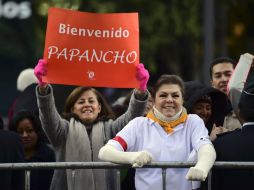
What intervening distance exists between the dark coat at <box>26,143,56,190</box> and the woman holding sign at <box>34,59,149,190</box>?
46cm

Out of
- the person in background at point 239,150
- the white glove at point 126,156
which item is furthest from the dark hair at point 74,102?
the person in background at point 239,150

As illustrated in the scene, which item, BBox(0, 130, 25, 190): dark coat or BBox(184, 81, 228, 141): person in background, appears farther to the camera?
BBox(184, 81, 228, 141): person in background

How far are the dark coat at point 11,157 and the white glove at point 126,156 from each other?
108cm

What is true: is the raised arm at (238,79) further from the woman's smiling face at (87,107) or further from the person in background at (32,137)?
the person in background at (32,137)

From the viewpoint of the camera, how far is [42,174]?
9.37 m

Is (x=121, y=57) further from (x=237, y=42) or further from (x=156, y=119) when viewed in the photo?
(x=237, y=42)

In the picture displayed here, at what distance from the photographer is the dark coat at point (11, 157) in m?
8.55

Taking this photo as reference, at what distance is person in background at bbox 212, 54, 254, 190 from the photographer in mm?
7770

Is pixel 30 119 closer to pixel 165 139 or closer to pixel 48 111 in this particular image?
pixel 48 111

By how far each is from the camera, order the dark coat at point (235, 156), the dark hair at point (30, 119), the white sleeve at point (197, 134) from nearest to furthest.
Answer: the dark coat at point (235, 156) → the white sleeve at point (197, 134) → the dark hair at point (30, 119)

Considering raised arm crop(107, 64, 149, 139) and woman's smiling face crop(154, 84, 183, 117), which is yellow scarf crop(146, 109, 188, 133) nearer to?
woman's smiling face crop(154, 84, 183, 117)

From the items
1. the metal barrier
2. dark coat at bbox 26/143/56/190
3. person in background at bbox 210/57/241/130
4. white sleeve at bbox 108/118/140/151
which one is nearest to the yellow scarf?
white sleeve at bbox 108/118/140/151

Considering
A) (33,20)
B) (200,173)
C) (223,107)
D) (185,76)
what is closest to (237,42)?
(185,76)

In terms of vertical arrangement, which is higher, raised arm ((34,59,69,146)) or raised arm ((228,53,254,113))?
raised arm ((228,53,254,113))
